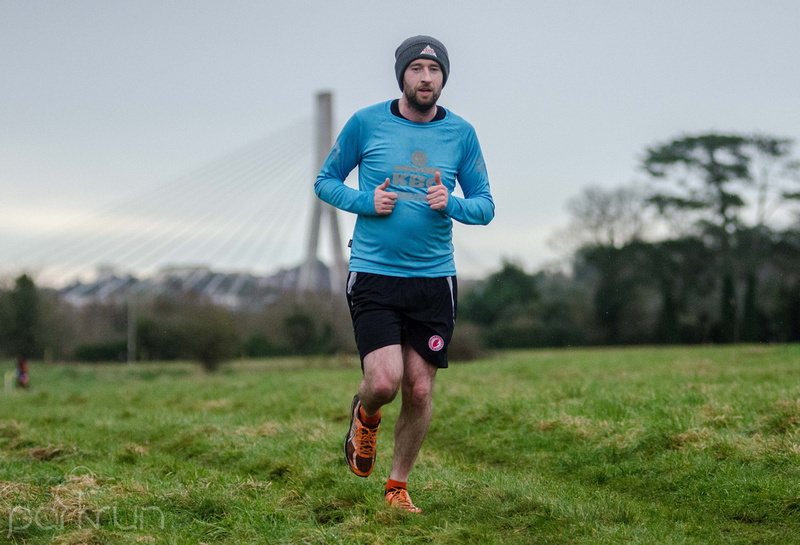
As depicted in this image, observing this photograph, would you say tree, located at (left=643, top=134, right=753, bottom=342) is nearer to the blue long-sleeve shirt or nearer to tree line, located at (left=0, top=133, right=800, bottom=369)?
tree line, located at (left=0, top=133, right=800, bottom=369)

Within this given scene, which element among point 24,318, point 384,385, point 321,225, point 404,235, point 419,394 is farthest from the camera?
point 24,318

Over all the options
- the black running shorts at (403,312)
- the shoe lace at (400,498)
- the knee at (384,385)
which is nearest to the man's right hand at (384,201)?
the black running shorts at (403,312)

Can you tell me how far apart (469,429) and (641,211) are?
34918mm

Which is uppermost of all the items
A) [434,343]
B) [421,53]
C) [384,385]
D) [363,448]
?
[421,53]

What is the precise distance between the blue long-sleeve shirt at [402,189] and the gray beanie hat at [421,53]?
0.20 metres

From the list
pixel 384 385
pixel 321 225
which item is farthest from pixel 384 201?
pixel 321 225

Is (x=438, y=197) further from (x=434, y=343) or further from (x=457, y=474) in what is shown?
(x=457, y=474)

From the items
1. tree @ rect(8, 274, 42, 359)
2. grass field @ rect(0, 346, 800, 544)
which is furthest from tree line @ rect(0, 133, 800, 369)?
grass field @ rect(0, 346, 800, 544)

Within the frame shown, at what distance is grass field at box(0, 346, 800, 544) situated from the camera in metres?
3.27

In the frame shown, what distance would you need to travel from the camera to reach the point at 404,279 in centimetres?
360

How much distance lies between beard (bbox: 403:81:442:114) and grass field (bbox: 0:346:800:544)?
6.35 feet

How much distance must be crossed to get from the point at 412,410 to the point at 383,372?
411mm

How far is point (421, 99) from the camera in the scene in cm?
361

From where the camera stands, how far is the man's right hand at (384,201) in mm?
3521
